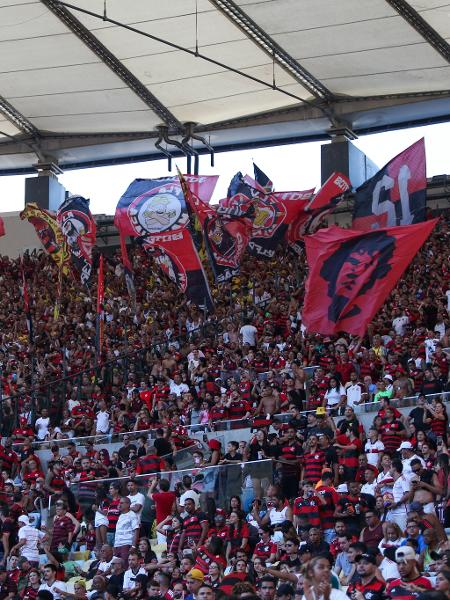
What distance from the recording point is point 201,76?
3706 cm

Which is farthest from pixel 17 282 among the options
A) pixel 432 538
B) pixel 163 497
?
pixel 432 538

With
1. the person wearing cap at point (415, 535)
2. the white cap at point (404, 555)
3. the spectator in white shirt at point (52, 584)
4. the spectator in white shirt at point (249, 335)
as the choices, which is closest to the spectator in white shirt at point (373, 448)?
the person wearing cap at point (415, 535)

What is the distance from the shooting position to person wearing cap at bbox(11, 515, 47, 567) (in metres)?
20.7

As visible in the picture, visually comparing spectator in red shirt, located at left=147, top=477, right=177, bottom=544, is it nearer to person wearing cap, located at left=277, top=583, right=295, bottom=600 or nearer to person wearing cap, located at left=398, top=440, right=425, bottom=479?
person wearing cap, located at left=398, top=440, right=425, bottom=479

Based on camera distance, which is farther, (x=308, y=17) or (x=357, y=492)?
(x=308, y=17)

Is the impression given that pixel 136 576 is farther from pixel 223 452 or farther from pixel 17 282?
pixel 17 282

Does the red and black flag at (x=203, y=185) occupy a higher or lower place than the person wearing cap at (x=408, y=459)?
higher

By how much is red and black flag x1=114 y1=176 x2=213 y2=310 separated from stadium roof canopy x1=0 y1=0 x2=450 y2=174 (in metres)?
3.53

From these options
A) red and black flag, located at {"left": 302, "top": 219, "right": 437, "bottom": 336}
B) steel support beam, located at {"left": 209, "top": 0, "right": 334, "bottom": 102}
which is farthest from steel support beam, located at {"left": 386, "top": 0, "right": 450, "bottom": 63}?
red and black flag, located at {"left": 302, "top": 219, "right": 437, "bottom": 336}

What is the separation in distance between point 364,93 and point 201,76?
15.6ft

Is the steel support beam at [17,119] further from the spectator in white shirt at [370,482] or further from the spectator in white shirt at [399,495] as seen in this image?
the spectator in white shirt at [399,495]

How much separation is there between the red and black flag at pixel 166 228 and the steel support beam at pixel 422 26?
6772 millimetres

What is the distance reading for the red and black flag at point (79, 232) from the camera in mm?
33562

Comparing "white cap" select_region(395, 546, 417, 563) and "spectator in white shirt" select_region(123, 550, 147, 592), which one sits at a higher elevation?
"white cap" select_region(395, 546, 417, 563)
